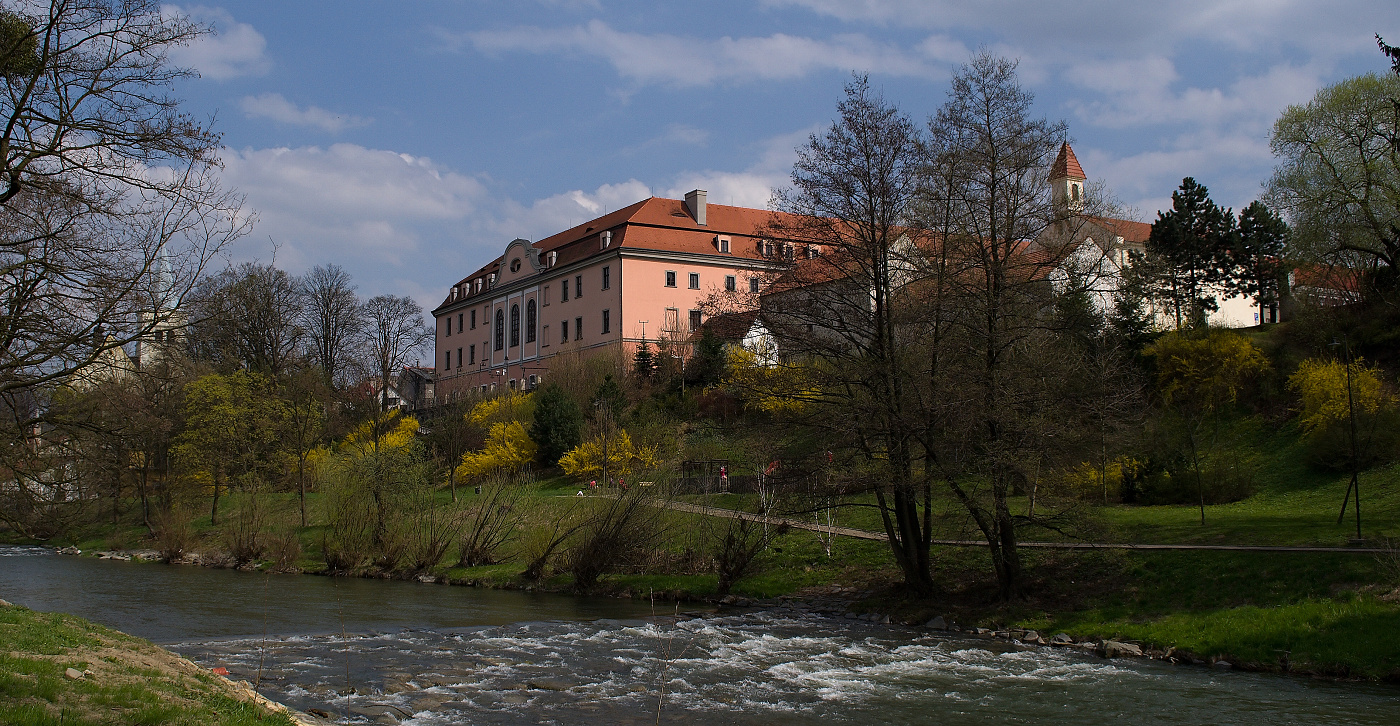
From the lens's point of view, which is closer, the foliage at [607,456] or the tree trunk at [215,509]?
the foliage at [607,456]

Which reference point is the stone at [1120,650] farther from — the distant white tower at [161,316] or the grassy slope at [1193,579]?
the distant white tower at [161,316]

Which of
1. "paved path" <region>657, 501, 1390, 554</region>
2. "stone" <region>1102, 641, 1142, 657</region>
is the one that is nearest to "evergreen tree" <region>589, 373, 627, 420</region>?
"paved path" <region>657, 501, 1390, 554</region>

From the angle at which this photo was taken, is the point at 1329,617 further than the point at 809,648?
No

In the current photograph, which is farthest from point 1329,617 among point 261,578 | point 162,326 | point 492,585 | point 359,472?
point 261,578

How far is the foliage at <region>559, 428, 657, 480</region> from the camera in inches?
1624

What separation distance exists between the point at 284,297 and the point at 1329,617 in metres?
56.4

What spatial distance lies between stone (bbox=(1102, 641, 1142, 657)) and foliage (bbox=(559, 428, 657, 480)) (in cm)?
2404

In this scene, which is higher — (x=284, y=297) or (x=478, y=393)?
(x=284, y=297)

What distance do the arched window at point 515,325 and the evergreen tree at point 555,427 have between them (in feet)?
105

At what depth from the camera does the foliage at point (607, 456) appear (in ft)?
135

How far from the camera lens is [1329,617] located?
16469 mm

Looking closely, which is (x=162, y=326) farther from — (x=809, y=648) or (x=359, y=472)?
(x=359, y=472)

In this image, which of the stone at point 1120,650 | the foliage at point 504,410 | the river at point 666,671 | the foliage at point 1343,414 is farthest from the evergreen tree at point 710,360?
the stone at point 1120,650

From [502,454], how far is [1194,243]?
3702 centimetres
